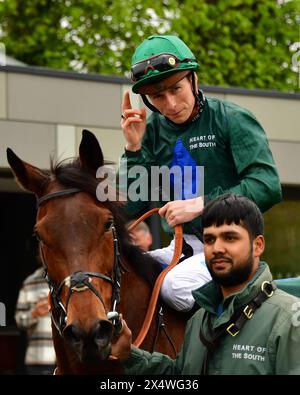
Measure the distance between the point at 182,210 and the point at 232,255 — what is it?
106 cm

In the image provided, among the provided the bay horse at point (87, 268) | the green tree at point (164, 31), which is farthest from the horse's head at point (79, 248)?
the green tree at point (164, 31)

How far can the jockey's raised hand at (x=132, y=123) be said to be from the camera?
15.6ft

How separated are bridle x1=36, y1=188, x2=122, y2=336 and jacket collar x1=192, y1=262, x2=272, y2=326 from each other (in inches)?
16.0

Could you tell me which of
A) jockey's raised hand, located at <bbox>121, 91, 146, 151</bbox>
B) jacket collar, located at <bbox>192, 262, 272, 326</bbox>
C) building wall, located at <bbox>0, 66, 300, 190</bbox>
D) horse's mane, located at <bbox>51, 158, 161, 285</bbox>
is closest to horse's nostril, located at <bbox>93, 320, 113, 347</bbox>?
jacket collar, located at <bbox>192, 262, 272, 326</bbox>

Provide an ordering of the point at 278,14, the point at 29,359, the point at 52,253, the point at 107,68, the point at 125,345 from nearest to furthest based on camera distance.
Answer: the point at 125,345 → the point at 52,253 → the point at 29,359 → the point at 107,68 → the point at 278,14

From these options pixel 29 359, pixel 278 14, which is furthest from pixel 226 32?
pixel 29 359

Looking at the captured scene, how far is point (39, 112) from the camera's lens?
45.8ft

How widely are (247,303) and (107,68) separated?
16727mm

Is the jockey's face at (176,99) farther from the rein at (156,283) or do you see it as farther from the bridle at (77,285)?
the bridle at (77,285)

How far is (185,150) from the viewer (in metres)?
4.79

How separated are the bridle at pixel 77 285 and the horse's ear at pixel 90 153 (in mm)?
197

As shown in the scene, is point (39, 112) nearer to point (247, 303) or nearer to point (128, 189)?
point (128, 189)

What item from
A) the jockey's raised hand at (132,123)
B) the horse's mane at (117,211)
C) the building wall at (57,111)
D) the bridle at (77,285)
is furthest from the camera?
the building wall at (57,111)
